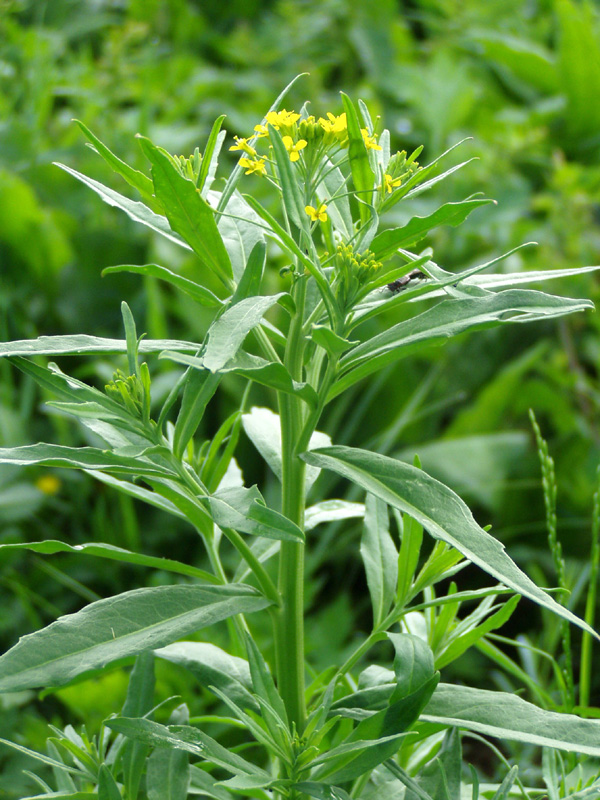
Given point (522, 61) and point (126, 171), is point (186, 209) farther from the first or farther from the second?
point (522, 61)

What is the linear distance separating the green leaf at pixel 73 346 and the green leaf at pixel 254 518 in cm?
13

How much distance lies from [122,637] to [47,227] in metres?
1.81

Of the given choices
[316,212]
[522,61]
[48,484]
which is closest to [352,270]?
[316,212]

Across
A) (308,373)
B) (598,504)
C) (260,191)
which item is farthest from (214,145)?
(260,191)

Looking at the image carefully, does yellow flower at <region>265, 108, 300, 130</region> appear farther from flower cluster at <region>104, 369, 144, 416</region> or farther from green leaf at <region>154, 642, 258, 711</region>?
green leaf at <region>154, 642, 258, 711</region>

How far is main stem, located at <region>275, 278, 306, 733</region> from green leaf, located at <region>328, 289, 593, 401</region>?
1.7 inches

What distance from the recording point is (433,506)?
1.86ft

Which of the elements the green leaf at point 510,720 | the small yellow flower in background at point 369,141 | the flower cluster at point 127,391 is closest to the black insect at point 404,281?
the small yellow flower in background at point 369,141

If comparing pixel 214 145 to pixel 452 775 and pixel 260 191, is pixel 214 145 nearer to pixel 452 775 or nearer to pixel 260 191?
pixel 452 775

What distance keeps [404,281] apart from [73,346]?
28cm

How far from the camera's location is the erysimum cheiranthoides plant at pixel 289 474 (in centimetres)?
57

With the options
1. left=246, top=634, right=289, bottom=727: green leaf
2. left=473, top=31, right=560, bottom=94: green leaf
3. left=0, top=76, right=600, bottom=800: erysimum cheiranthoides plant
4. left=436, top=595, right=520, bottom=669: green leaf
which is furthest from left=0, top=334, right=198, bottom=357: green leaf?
left=473, top=31, right=560, bottom=94: green leaf

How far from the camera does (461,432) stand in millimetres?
2012

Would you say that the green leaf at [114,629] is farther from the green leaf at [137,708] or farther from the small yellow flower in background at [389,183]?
the small yellow flower in background at [389,183]
